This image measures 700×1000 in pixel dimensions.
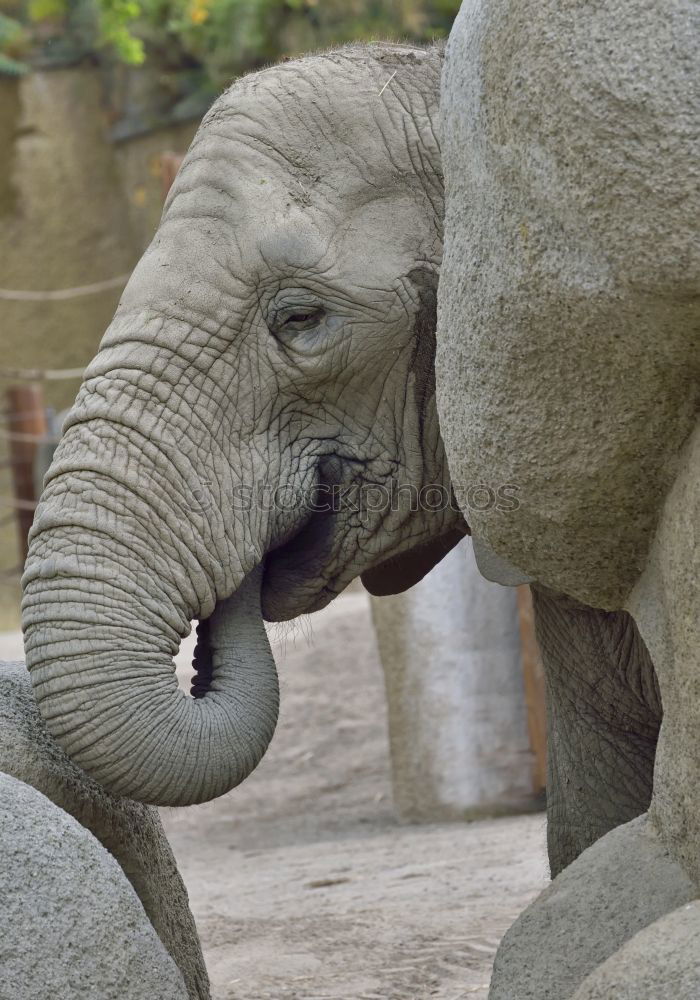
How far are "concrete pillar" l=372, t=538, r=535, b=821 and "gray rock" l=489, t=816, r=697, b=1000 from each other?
3413 mm

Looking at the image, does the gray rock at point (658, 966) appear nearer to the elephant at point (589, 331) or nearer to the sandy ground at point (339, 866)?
A: the elephant at point (589, 331)

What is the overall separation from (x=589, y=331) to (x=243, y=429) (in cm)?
97

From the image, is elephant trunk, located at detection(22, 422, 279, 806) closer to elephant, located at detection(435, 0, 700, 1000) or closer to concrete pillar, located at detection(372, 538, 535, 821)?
elephant, located at detection(435, 0, 700, 1000)

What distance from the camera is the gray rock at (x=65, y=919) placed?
1985mm

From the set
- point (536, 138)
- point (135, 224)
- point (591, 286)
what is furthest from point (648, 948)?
point (135, 224)

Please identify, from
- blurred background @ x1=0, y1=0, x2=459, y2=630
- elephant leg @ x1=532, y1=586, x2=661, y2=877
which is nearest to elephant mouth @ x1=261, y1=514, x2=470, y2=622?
elephant leg @ x1=532, y1=586, x2=661, y2=877

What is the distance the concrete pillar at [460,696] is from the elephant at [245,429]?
270 cm

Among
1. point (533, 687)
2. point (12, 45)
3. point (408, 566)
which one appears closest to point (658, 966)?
point (408, 566)

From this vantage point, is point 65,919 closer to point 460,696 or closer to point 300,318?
point 300,318

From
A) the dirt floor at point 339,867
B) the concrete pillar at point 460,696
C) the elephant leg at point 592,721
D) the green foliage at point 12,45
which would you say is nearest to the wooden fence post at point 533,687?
the concrete pillar at point 460,696

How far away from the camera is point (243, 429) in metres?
2.60

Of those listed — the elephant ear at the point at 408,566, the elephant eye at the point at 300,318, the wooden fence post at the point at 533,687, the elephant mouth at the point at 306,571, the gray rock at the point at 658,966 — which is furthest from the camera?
the wooden fence post at the point at 533,687

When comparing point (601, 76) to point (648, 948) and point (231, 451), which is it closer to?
point (648, 948)

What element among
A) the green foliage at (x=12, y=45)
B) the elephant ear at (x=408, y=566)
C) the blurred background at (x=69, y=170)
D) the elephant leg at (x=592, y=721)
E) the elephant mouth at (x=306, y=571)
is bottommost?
the blurred background at (x=69, y=170)
